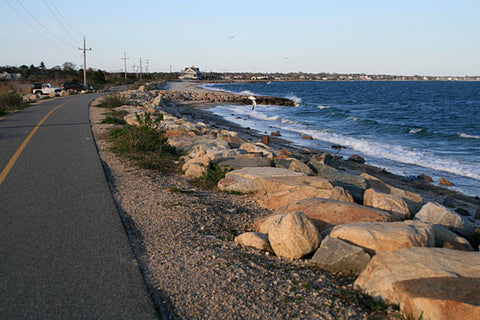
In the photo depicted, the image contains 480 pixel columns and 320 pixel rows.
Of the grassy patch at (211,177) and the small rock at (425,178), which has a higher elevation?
the grassy patch at (211,177)

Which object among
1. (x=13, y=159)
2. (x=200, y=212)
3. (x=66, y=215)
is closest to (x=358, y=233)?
(x=200, y=212)

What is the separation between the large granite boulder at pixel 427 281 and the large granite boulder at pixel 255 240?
4.56 feet

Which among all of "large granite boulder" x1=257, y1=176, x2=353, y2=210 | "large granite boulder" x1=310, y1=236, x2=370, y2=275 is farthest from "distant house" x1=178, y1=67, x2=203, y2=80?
"large granite boulder" x1=310, y1=236, x2=370, y2=275

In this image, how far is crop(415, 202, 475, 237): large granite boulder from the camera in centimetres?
691

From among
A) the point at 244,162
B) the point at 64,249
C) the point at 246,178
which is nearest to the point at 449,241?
the point at 246,178

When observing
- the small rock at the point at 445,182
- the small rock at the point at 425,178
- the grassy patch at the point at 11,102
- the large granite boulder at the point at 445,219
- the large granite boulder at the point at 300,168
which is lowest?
the small rock at the point at 445,182

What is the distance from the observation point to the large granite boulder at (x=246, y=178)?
8.28m

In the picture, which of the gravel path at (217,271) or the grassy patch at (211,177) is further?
the grassy patch at (211,177)

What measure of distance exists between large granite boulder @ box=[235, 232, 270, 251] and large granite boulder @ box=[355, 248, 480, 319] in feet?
4.56

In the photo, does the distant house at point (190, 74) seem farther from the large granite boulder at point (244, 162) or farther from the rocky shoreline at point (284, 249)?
the rocky shoreline at point (284, 249)

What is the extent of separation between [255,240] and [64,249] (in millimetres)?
2434

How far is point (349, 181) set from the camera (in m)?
9.09

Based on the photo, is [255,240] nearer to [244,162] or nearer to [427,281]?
[427,281]

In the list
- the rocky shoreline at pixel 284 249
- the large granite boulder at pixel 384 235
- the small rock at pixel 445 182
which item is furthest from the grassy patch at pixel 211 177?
the small rock at pixel 445 182
